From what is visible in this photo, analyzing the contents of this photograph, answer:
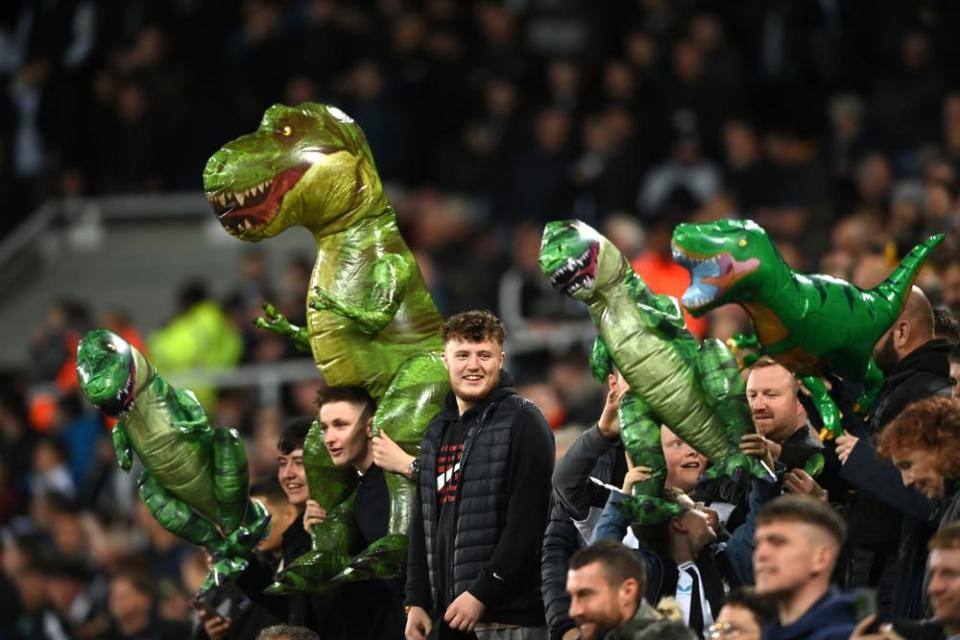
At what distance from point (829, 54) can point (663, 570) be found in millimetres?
7209

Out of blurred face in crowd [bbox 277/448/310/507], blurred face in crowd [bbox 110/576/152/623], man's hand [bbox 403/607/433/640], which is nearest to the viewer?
man's hand [bbox 403/607/433/640]

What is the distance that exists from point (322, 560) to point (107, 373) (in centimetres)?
90

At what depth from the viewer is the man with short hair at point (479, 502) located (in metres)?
5.89

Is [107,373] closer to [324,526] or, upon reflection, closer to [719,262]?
[324,526]

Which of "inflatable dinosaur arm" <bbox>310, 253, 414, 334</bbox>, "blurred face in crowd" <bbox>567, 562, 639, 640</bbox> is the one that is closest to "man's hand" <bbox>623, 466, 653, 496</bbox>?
"blurred face in crowd" <bbox>567, 562, 639, 640</bbox>

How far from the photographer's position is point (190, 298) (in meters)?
12.8

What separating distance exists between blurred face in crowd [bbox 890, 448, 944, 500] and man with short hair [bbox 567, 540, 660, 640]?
A: 0.75 metres

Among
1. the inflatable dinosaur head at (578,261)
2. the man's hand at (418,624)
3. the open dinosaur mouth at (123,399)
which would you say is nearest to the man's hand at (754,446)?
the inflatable dinosaur head at (578,261)

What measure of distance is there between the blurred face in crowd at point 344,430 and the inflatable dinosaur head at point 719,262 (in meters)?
1.56

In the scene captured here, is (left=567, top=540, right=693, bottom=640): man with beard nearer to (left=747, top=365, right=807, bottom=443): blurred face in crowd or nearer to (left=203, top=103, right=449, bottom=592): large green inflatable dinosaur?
(left=747, top=365, right=807, bottom=443): blurred face in crowd

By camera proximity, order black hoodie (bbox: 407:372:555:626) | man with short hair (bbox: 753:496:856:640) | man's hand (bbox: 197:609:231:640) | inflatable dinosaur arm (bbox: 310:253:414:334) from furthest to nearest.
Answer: man's hand (bbox: 197:609:231:640) → inflatable dinosaur arm (bbox: 310:253:414:334) → black hoodie (bbox: 407:372:555:626) → man with short hair (bbox: 753:496:856:640)

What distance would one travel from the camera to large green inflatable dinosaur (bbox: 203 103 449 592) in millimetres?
6270

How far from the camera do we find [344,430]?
6391mm

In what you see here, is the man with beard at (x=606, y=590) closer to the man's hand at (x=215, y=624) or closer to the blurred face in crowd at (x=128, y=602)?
the man's hand at (x=215, y=624)
